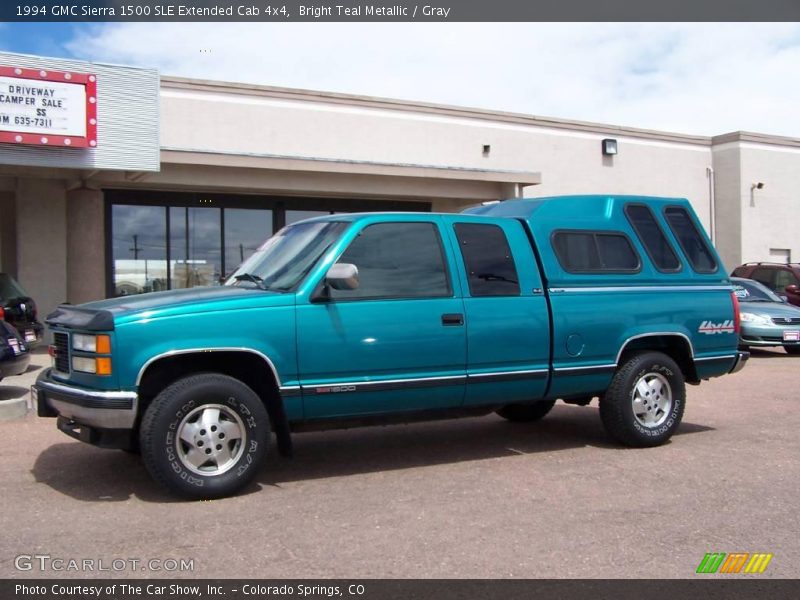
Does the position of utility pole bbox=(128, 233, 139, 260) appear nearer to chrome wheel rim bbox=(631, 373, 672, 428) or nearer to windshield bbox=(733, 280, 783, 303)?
windshield bbox=(733, 280, 783, 303)

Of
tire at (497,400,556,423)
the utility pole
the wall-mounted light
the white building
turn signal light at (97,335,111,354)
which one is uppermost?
the wall-mounted light

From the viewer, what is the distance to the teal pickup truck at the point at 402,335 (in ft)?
17.6

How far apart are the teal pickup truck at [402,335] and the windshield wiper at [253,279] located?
2 cm

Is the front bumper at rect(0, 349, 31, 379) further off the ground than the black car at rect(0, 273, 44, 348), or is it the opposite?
the black car at rect(0, 273, 44, 348)

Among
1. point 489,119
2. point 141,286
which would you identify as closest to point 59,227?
point 141,286

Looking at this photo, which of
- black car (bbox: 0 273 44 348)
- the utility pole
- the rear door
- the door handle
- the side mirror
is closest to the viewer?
the side mirror

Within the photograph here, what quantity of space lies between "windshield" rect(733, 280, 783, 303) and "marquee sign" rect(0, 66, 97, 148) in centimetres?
1287

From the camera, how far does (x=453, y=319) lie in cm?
618

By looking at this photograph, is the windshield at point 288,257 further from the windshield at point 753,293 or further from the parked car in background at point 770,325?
the windshield at point 753,293

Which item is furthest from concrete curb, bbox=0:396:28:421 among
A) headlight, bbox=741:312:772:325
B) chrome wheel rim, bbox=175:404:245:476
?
headlight, bbox=741:312:772:325

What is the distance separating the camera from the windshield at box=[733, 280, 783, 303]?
1608 cm
